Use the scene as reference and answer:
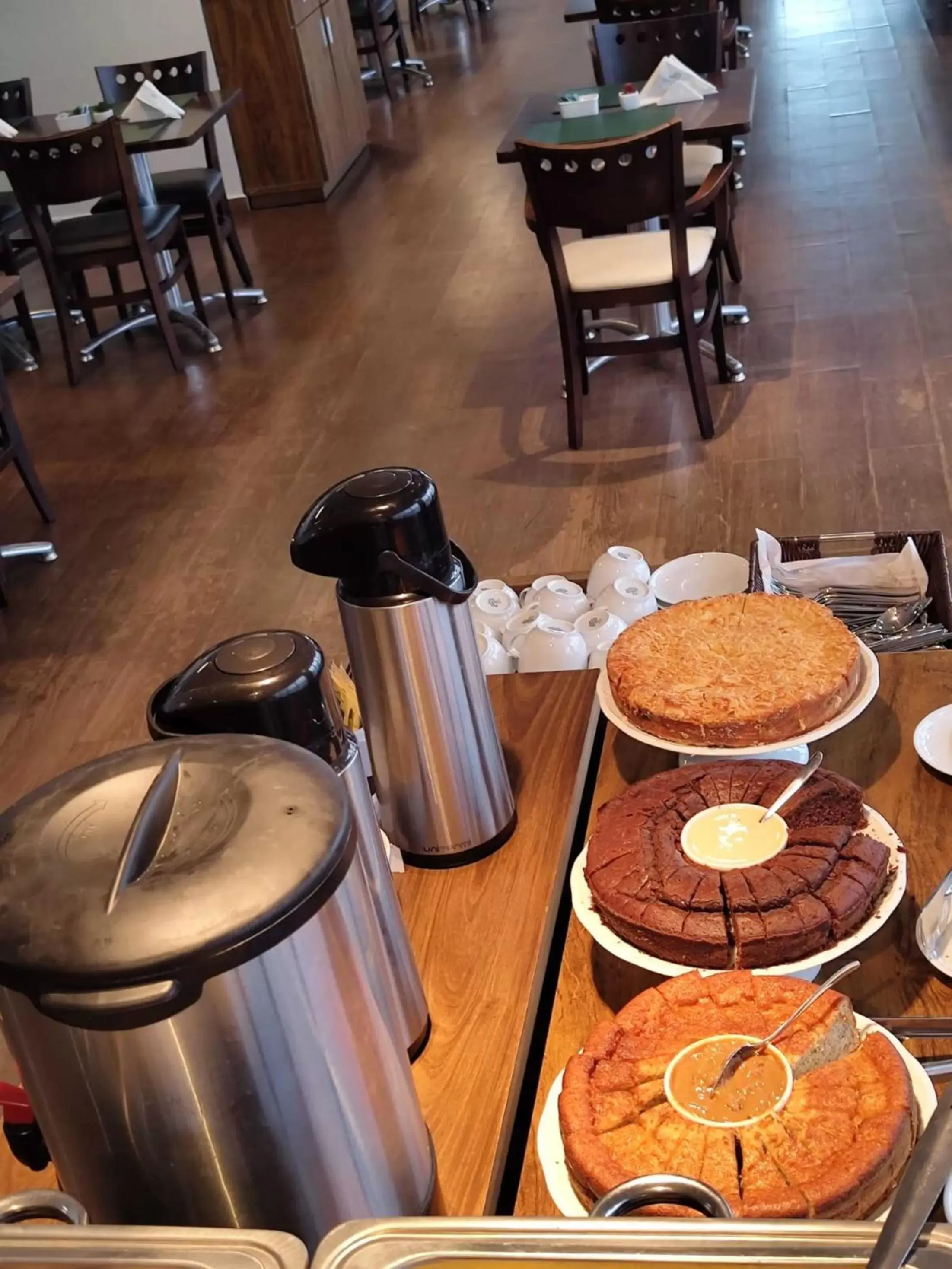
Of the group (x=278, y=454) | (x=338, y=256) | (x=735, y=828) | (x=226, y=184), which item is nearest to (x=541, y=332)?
(x=278, y=454)

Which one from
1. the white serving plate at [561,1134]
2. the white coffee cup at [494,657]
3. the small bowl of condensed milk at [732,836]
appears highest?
the small bowl of condensed milk at [732,836]

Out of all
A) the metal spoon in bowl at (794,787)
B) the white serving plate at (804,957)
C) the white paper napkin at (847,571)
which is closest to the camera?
the white serving plate at (804,957)

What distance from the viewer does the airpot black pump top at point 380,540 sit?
3.49ft

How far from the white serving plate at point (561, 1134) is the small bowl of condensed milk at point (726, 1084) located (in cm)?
8

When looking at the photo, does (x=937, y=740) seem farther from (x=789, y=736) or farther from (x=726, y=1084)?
(x=726, y=1084)

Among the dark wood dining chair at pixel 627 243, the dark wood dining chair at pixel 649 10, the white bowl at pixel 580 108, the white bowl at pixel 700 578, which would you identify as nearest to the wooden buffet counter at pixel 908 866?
the white bowl at pixel 700 578

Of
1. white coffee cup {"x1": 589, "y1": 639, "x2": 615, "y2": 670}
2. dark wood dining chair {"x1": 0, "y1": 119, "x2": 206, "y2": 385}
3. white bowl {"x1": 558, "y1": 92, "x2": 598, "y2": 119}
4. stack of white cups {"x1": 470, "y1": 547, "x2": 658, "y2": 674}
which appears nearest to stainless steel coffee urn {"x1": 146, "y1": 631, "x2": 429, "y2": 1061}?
stack of white cups {"x1": 470, "y1": 547, "x2": 658, "y2": 674}

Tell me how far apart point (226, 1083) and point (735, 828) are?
563 mm

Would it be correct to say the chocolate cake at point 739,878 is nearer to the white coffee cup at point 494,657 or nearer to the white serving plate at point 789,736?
the white serving plate at point 789,736

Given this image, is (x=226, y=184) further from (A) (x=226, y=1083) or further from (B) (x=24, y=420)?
(A) (x=226, y=1083)

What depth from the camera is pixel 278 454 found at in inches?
163

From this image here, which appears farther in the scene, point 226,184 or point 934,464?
point 226,184

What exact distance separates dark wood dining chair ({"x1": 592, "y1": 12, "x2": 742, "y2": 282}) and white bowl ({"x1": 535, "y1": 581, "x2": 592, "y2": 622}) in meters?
2.73

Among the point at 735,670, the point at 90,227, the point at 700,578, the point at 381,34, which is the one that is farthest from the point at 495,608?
the point at 381,34
